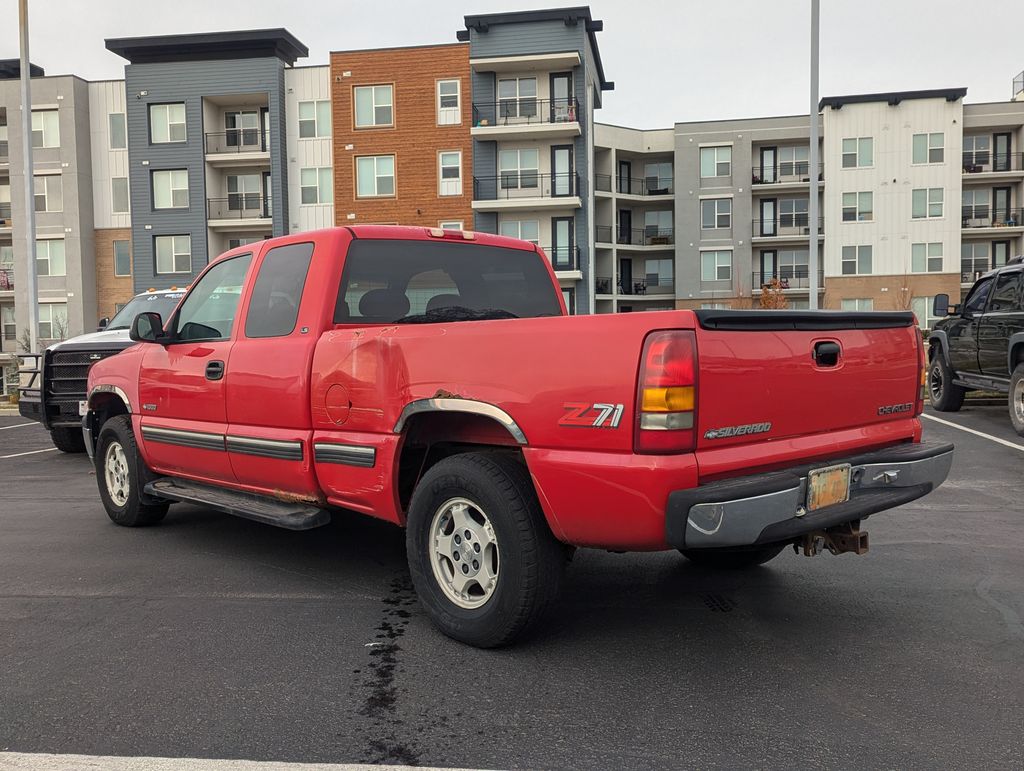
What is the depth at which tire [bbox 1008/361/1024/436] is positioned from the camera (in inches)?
450

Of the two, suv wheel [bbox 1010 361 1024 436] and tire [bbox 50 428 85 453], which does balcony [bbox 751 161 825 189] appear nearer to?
suv wheel [bbox 1010 361 1024 436]

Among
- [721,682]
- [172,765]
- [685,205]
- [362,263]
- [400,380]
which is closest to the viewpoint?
[172,765]

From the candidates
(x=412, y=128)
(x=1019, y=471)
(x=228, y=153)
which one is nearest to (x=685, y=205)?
(x=412, y=128)

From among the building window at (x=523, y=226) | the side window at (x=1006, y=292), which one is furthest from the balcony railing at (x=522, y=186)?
the side window at (x=1006, y=292)

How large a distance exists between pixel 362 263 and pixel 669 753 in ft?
10.5

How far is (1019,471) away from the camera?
9141mm

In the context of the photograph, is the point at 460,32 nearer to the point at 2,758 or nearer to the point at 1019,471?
the point at 1019,471

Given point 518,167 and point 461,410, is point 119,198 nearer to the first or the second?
point 518,167


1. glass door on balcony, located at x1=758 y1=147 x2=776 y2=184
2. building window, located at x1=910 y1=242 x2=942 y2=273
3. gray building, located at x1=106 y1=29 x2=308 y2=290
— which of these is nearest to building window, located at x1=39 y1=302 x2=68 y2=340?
gray building, located at x1=106 y1=29 x2=308 y2=290

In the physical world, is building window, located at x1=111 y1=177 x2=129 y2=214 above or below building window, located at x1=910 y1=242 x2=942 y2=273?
above

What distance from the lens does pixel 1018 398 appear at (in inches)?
454

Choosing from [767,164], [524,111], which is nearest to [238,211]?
[524,111]

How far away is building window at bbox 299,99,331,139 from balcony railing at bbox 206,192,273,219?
12.3 ft

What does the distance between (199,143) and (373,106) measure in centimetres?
869
